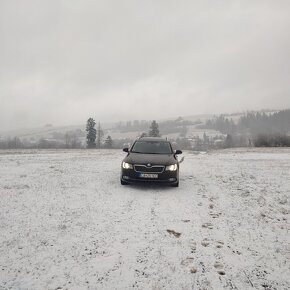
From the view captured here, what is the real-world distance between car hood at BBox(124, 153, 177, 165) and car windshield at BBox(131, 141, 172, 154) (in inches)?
23.3

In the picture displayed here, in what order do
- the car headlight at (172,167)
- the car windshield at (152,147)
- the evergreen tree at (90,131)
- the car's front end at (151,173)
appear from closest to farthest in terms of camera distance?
the car's front end at (151,173), the car headlight at (172,167), the car windshield at (152,147), the evergreen tree at (90,131)

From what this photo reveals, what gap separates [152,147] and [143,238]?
659 cm

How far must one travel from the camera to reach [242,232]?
6.77 m

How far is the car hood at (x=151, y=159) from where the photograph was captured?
10.7m

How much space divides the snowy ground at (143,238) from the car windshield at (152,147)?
1.81m

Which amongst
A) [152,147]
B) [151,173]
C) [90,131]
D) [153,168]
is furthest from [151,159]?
[90,131]

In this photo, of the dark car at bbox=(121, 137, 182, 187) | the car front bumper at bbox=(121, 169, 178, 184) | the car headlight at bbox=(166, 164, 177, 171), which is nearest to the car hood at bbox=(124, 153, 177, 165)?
the dark car at bbox=(121, 137, 182, 187)

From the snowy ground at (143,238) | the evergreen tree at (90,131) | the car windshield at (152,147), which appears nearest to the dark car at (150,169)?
the snowy ground at (143,238)

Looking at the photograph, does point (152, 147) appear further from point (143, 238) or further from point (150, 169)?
point (143, 238)

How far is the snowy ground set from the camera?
4.77 meters

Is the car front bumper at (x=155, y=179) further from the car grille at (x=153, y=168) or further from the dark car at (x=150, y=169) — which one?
the car grille at (x=153, y=168)

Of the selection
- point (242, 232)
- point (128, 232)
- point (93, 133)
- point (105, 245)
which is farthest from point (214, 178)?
point (93, 133)

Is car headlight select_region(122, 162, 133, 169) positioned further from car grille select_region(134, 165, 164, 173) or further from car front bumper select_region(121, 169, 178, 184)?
car grille select_region(134, 165, 164, 173)

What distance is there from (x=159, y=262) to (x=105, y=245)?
1269 mm
